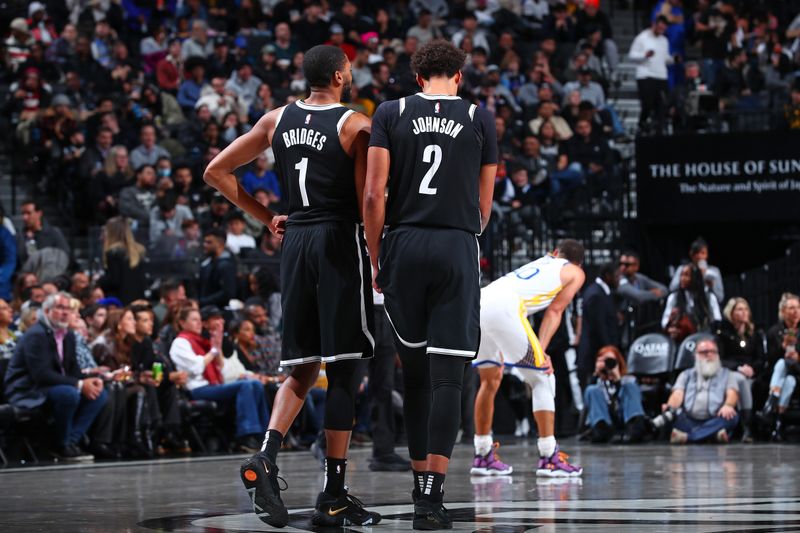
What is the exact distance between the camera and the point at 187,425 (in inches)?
538

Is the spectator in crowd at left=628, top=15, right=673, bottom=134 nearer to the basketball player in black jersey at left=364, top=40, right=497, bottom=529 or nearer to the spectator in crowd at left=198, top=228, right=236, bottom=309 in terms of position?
the spectator in crowd at left=198, top=228, right=236, bottom=309

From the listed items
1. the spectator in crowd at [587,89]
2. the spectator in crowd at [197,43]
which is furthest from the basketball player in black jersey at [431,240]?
the spectator in crowd at [587,89]

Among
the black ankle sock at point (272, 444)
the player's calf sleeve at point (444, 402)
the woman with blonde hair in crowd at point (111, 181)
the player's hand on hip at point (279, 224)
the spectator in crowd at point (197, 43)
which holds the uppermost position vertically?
the spectator in crowd at point (197, 43)

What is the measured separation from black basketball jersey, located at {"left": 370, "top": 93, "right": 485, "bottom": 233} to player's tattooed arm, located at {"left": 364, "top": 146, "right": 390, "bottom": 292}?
0.22 feet

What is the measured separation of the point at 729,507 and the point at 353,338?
2.06 metres

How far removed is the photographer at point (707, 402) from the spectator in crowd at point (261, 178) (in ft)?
21.3

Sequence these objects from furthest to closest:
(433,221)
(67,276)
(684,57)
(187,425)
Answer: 1. (684,57)
2. (67,276)
3. (187,425)
4. (433,221)

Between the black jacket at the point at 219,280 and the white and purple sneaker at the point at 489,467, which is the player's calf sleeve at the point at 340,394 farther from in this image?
the black jacket at the point at 219,280

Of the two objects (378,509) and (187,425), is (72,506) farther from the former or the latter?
(187,425)

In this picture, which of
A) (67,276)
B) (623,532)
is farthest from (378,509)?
(67,276)

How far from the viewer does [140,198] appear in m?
17.4

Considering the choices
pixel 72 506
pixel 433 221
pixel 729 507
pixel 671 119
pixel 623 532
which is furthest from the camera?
pixel 671 119

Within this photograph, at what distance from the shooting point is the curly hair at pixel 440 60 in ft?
21.0

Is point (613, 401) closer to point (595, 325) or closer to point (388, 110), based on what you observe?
point (595, 325)
